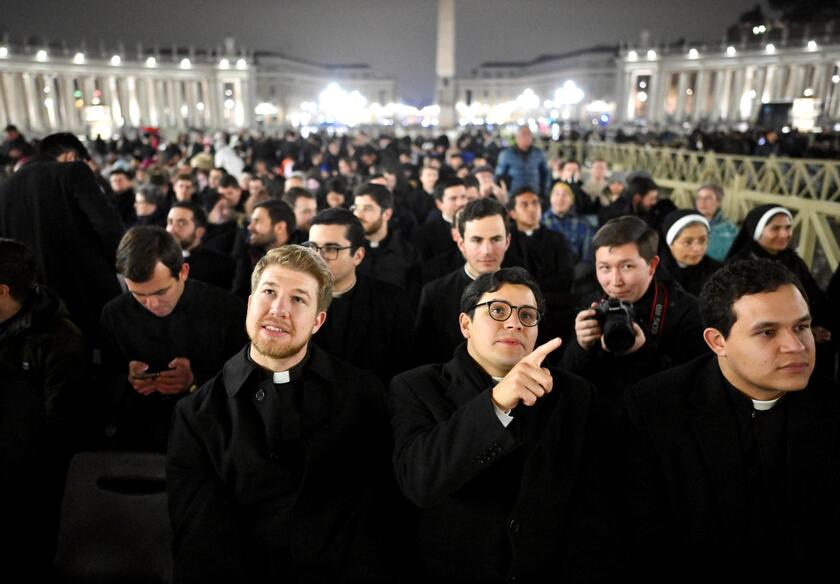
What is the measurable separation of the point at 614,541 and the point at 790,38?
78.7 metres

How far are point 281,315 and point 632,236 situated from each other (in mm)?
2035

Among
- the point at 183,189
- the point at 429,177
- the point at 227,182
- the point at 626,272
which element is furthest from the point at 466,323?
the point at 429,177

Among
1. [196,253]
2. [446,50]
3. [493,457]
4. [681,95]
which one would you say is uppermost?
[681,95]

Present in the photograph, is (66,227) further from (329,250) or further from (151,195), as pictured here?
(151,195)

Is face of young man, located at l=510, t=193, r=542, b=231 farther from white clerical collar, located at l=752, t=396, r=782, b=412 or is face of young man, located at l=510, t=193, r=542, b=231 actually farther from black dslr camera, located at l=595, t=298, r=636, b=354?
white clerical collar, located at l=752, t=396, r=782, b=412

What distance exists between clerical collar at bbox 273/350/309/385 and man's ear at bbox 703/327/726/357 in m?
1.59

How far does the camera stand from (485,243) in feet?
14.1

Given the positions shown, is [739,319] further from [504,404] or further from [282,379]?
[282,379]

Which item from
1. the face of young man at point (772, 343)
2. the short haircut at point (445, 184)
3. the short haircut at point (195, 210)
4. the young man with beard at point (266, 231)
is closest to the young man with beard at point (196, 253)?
the short haircut at point (195, 210)

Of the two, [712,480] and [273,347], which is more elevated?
[273,347]

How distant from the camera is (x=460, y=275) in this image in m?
4.34

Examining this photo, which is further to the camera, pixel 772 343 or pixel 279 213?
pixel 279 213

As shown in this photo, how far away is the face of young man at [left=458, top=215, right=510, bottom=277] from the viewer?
4289 mm

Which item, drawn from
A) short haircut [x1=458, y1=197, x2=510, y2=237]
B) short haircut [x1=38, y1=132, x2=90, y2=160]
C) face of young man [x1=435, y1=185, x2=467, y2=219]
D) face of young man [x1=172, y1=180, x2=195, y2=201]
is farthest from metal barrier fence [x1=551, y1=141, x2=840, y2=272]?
short haircut [x1=38, y1=132, x2=90, y2=160]
